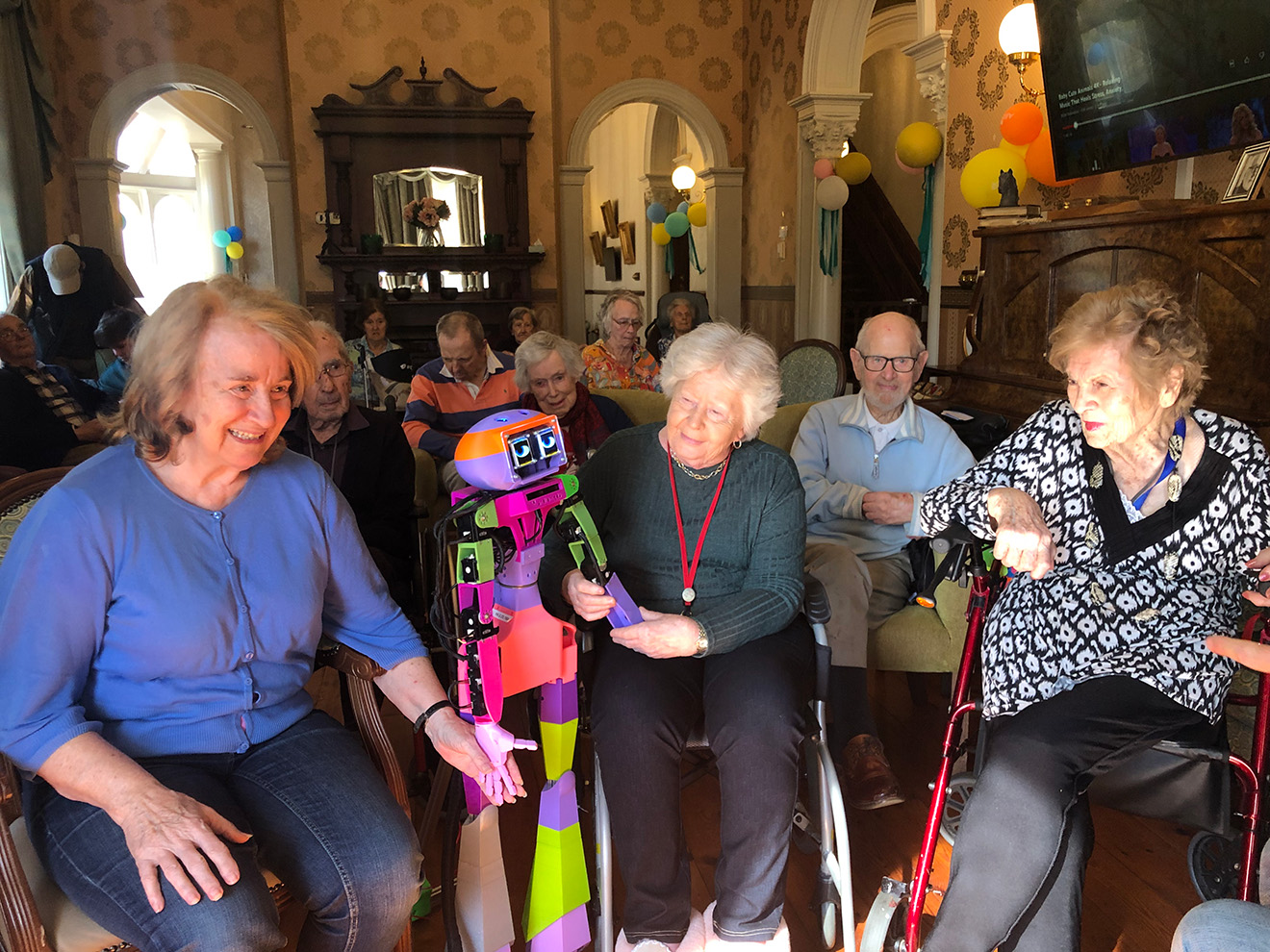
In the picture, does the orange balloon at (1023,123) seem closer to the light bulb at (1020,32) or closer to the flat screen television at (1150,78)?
the light bulb at (1020,32)

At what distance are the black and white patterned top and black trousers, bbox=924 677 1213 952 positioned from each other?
0.11 metres

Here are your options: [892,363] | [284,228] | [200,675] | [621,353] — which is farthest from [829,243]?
[200,675]

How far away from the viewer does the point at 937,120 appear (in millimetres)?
5414

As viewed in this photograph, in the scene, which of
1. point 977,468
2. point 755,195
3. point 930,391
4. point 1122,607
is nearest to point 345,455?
point 977,468

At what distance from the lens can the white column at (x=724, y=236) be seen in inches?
335

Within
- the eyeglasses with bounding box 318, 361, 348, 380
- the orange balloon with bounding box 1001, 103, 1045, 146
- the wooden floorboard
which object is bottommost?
the wooden floorboard

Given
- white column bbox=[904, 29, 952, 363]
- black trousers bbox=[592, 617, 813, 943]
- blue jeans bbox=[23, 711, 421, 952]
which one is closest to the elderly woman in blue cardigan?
blue jeans bbox=[23, 711, 421, 952]

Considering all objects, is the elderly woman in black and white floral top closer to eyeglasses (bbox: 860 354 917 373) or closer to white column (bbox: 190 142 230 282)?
eyeglasses (bbox: 860 354 917 373)

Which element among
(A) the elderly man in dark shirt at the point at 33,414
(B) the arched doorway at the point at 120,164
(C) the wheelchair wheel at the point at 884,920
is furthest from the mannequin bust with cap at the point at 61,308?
(C) the wheelchair wheel at the point at 884,920

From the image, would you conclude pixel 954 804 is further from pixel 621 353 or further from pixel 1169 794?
pixel 621 353

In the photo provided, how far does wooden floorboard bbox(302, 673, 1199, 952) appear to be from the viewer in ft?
5.88

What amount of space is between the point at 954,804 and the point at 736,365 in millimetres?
1003

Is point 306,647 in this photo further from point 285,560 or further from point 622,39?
point 622,39

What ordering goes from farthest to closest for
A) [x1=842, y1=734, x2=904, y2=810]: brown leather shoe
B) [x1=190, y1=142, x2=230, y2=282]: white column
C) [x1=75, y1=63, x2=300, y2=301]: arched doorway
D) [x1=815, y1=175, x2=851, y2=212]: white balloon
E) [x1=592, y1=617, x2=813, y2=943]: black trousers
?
1. [x1=190, y1=142, x2=230, y2=282]: white column
2. [x1=75, y1=63, x2=300, y2=301]: arched doorway
3. [x1=815, y1=175, x2=851, y2=212]: white balloon
4. [x1=842, y1=734, x2=904, y2=810]: brown leather shoe
5. [x1=592, y1=617, x2=813, y2=943]: black trousers
